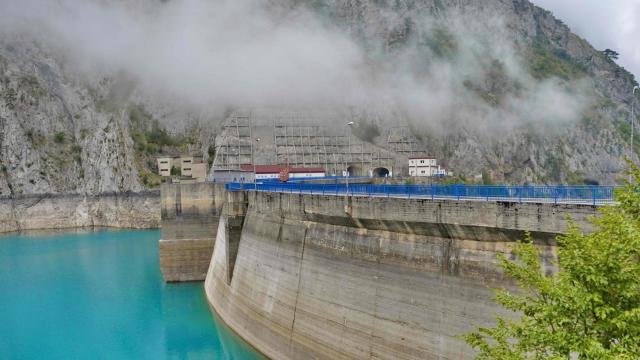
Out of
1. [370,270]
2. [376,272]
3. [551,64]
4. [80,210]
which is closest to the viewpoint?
[376,272]

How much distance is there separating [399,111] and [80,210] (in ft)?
239

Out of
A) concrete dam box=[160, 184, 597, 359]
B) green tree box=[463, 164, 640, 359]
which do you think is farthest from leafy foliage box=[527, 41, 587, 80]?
green tree box=[463, 164, 640, 359]

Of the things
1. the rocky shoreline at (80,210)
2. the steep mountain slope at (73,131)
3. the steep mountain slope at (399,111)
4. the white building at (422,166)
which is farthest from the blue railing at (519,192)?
the steep mountain slope at (73,131)

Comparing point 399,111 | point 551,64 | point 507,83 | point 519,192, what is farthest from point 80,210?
point 551,64

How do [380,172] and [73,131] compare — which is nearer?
[380,172]

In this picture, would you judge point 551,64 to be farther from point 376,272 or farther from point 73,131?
point 376,272

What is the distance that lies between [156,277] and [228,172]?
137ft

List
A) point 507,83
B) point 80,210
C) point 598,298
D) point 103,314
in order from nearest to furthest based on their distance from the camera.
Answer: point 598,298
point 103,314
point 80,210
point 507,83

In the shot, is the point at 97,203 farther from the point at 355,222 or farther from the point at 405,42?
the point at 355,222

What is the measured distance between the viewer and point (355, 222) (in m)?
23.7

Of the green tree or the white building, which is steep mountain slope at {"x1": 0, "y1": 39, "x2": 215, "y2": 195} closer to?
the white building

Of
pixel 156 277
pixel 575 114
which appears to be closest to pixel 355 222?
pixel 156 277

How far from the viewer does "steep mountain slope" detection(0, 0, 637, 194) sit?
109625 mm

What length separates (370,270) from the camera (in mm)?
21891
